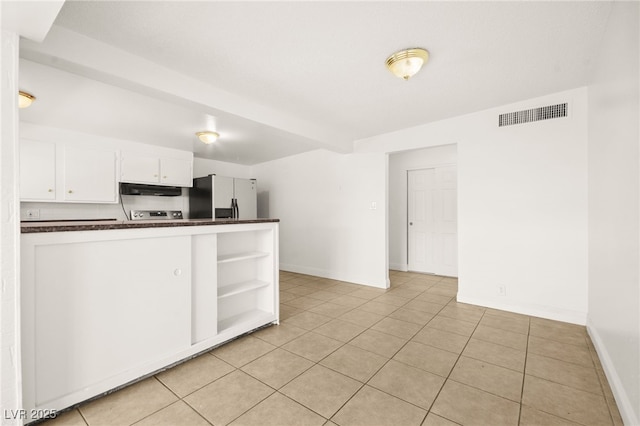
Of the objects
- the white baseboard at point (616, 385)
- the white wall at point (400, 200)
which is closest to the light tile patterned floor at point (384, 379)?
the white baseboard at point (616, 385)

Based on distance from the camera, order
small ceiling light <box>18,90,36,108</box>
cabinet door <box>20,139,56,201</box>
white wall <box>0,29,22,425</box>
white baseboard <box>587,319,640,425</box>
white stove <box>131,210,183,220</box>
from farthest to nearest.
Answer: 1. white stove <box>131,210,183,220</box>
2. cabinet door <box>20,139,56,201</box>
3. small ceiling light <box>18,90,36,108</box>
4. white baseboard <box>587,319,640,425</box>
5. white wall <box>0,29,22,425</box>

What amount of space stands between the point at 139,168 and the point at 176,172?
1.97ft

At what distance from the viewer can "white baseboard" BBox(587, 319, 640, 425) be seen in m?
1.44

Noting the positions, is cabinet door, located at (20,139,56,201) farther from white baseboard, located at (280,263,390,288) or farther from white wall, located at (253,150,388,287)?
white baseboard, located at (280,263,390,288)

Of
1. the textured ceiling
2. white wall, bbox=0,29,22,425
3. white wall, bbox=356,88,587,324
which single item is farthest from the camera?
white wall, bbox=356,88,587,324

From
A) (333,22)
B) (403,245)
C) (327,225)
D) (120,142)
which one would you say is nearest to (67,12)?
(333,22)

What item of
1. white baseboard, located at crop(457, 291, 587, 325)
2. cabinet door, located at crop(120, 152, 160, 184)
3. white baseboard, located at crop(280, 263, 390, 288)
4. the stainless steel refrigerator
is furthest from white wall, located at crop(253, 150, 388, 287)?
cabinet door, located at crop(120, 152, 160, 184)

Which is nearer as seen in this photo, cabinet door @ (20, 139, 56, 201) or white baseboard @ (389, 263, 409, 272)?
cabinet door @ (20, 139, 56, 201)

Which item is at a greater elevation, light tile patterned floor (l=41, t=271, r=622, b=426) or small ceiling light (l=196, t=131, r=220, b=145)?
small ceiling light (l=196, t=131, r=220, b=145)

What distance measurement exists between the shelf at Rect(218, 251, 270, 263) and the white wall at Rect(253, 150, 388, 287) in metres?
2.18

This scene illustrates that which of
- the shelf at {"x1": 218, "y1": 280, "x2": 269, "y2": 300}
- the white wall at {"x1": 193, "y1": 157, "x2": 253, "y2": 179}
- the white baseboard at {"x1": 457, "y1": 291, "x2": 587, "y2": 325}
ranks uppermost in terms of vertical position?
the white wall at {"x1": 193, "y1": 157, "x2": 253, "y2": 179}

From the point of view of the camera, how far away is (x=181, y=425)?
154 cm

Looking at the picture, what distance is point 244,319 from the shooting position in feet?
8.97

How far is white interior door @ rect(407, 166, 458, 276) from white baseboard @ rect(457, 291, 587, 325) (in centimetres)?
165
